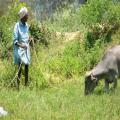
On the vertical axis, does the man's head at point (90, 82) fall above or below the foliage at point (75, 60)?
above

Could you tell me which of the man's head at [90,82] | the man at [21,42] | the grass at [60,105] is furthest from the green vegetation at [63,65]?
the man at [21,42]

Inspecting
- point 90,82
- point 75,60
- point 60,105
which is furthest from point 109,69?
point 75,60

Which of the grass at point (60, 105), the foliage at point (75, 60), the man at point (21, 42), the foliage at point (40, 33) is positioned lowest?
the foliage at point (75, 60)

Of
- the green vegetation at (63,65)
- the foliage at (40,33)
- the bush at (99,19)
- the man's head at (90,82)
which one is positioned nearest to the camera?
the green vegetation at (63,65)

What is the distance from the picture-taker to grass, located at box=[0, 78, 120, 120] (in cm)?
898

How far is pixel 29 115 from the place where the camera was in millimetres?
9016

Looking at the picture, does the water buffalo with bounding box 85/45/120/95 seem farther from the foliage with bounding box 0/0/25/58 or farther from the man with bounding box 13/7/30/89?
the foliage with bounding box 0/0/25/58

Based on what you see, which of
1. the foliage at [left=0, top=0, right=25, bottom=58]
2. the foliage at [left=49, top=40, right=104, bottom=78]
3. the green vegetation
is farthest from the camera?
the foliage at [left=0, top=0, right=25, bottom=58]

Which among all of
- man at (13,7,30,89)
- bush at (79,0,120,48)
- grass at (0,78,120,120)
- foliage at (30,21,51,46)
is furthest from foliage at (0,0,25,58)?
grass at (0,78,120,120)

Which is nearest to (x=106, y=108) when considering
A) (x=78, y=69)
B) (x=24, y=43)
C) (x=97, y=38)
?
(x=24, y=43)

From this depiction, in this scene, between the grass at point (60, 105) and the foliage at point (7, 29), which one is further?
the foliage at point (7, 29)

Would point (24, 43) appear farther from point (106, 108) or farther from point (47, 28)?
point (47, 28)

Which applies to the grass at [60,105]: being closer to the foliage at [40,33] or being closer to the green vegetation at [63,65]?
the green vegetation at [63,65]

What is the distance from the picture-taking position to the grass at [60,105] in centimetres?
898
